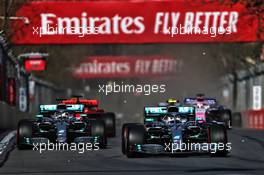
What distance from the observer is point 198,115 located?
3731cm

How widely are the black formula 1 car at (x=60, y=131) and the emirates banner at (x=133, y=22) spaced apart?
2821 cm

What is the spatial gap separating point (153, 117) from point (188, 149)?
76.2 inches

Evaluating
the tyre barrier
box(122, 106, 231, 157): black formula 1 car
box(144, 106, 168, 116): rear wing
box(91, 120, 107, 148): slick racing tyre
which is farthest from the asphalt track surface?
the tyre barrier

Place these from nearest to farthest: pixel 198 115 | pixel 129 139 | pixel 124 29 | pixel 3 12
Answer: pixel 129 139 < pixel 198 115 < pixel 3 12 < pixel 124 29

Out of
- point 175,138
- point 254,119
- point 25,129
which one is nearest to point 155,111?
point 175,138

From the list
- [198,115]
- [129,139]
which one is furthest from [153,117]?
[198,115]

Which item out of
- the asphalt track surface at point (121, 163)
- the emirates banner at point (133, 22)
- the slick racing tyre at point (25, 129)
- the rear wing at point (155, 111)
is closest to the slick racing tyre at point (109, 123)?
the asphalt track surface at point (121, 163)

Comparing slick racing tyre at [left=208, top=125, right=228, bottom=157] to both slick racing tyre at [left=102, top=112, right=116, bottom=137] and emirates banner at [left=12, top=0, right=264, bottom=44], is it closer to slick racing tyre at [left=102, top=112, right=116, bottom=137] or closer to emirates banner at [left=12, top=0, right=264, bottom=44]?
slick racing tyre at [left=102, top=112, right=116, bottom=137]

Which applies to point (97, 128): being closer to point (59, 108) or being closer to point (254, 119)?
point (59, 108)

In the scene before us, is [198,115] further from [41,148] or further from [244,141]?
[41,148]

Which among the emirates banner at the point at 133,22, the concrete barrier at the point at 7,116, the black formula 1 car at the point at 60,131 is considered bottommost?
the concrete barrier at the point at 7,116

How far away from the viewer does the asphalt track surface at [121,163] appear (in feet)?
63.6

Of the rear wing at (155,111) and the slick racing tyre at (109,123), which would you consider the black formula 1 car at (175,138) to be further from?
the slick racing tyre at (109,123)

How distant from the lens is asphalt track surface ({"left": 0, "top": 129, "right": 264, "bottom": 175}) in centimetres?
1939
